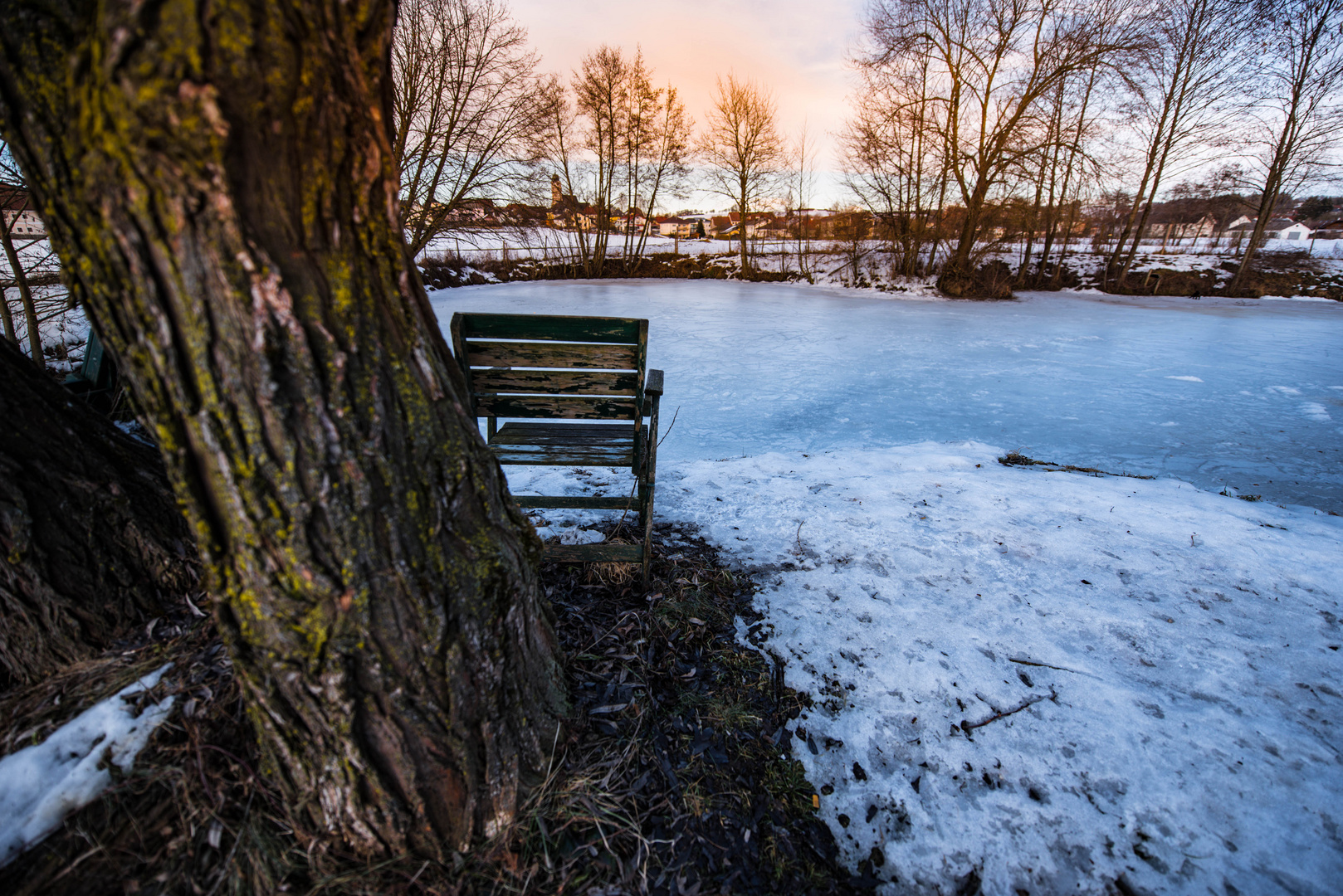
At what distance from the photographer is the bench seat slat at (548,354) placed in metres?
2.38

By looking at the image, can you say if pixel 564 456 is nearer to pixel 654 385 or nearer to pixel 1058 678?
pixel 654 385

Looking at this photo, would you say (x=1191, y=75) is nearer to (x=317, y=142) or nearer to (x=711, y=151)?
(x=711, y=151)

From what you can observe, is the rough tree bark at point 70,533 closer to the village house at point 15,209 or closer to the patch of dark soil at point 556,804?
the patch of dark soil at point 556,804

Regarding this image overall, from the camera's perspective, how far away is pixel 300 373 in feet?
3.16

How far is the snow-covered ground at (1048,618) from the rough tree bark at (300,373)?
1.21 m

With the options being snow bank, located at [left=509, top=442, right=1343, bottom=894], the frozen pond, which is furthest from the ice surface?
the frozen pond

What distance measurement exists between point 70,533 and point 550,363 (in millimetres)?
1610

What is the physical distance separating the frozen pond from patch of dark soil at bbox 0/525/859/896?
9.22ft

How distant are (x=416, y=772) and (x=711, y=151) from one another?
2488cm

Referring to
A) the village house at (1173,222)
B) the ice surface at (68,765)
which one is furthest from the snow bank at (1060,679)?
the village house at (1173,222)

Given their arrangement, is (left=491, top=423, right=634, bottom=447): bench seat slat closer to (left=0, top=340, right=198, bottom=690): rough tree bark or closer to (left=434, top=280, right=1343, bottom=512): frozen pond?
(left=0, top=340, right=198, bottom=690): rough tree bark

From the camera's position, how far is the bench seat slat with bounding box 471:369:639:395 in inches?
96.2

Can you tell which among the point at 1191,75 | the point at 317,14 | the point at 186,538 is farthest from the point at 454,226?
the point at 1191,75

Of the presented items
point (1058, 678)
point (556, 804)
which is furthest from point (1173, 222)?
point (556, 804)
